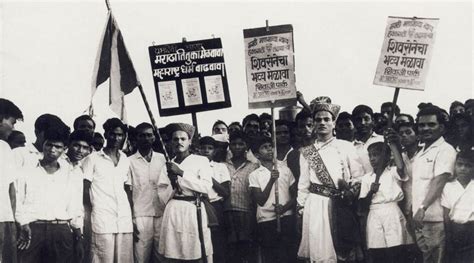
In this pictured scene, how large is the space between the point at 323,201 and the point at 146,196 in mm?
2460

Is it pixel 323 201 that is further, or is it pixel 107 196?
pixel 107 196

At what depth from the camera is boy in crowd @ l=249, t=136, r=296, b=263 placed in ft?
26.6

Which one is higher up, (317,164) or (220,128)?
(220,128)

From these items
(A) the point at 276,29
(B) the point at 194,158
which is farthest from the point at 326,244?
(A) the point at 276,29

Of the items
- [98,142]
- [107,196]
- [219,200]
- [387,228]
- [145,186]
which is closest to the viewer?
Answer: [387,228]

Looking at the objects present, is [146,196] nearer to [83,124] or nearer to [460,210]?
[83,124]

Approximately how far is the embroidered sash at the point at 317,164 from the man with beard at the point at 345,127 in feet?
2.15

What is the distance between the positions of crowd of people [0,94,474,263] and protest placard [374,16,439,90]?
16.3 inches

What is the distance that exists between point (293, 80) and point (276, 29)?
76cm

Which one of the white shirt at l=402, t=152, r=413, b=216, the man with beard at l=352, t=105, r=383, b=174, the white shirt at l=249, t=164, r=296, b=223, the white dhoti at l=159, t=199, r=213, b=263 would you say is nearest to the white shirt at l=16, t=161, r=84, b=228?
the white dhoti at l=159, t=199, r=213, b=263

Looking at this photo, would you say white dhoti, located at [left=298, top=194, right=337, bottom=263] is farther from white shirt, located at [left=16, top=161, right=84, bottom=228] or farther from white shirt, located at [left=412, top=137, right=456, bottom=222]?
white shirt, located at [left=16, top=161, right=84, bottom=228]

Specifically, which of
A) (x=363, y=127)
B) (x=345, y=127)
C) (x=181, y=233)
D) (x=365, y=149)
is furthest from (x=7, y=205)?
(x=363, y=127)

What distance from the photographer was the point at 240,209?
27.3ft

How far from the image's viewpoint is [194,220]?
7.84 meters
